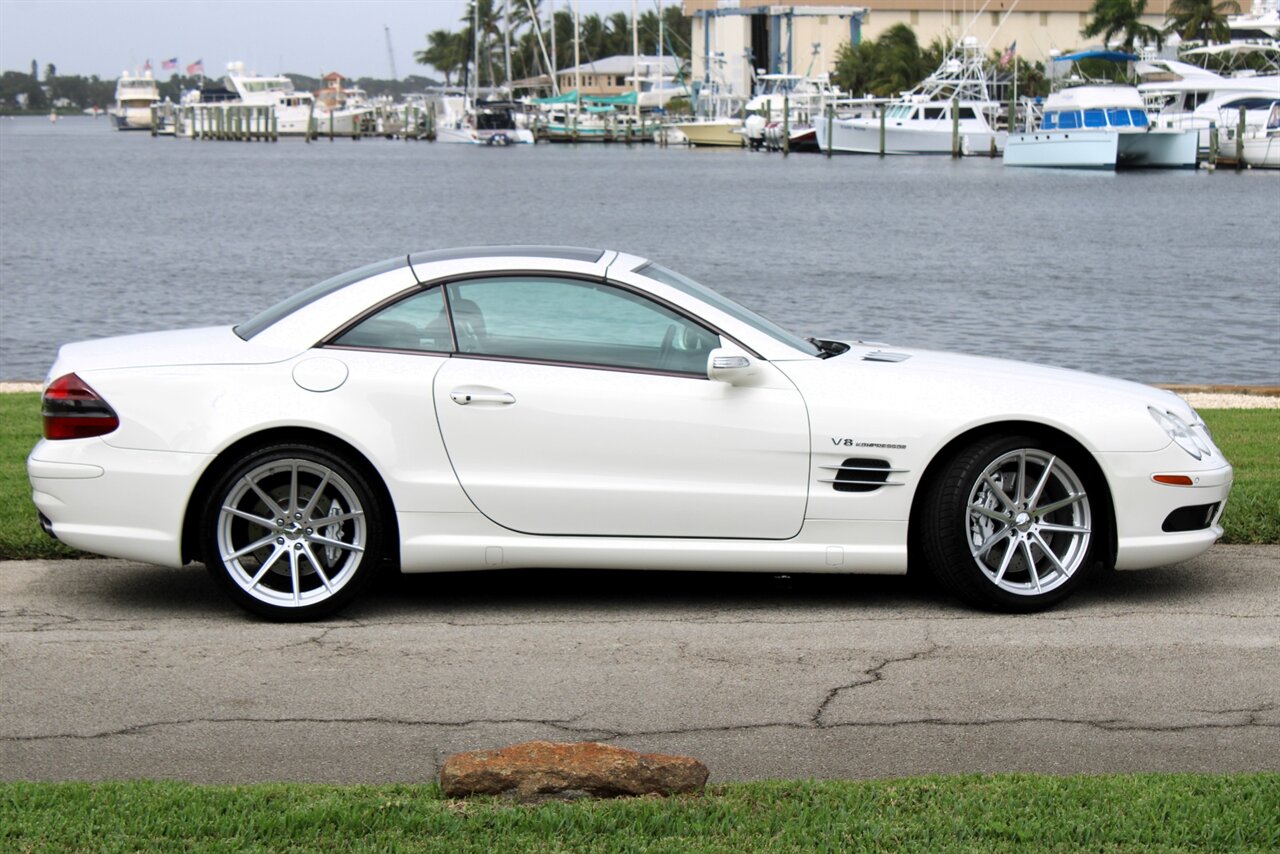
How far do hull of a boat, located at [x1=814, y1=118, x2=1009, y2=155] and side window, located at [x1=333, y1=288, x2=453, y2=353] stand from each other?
92.7 metres

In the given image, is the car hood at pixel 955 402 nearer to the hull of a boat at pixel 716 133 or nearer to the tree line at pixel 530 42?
the hull of a boat at pixel 716 133

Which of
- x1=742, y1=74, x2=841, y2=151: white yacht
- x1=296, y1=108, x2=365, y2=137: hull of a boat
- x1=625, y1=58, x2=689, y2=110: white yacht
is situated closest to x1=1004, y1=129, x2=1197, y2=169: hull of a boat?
x1=742, y1=74, x2=841, y2=151: white yacht

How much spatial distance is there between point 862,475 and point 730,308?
919 millimetres

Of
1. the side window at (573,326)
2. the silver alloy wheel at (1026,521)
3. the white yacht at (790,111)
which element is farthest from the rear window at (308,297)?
the white yacht at (790,111)

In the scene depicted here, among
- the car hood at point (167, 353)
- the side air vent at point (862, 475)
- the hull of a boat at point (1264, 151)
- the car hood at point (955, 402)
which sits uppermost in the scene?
the hull of a boat at point (1264, 151)

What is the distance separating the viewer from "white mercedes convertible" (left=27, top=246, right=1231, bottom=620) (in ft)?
20.5

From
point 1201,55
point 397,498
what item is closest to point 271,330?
point 397,498

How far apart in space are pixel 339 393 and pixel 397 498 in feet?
1.54

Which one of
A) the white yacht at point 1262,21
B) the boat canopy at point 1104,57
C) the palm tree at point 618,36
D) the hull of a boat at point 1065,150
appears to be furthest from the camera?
the palm tree at point 618,36

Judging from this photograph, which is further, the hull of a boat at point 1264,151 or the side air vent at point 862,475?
the hull of a boat at point 1264,151

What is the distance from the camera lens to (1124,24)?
349 ft

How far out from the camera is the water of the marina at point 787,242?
87.3 feet

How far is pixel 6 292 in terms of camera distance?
3172 cm

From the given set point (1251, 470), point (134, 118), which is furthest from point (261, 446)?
point (134, 118)
